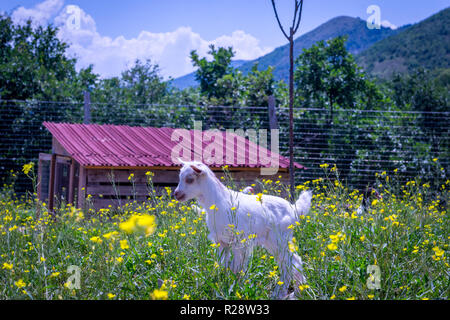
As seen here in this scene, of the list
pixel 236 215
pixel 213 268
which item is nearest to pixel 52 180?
pixel 236 215

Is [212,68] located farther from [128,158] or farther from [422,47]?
[422,47]

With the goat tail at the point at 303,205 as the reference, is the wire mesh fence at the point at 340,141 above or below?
above

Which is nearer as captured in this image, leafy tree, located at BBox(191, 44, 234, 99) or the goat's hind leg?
the goat's hind leg

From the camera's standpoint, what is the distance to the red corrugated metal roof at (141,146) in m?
7.95

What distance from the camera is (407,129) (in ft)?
35.5

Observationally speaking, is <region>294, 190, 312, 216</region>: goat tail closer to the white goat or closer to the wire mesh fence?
the white goat

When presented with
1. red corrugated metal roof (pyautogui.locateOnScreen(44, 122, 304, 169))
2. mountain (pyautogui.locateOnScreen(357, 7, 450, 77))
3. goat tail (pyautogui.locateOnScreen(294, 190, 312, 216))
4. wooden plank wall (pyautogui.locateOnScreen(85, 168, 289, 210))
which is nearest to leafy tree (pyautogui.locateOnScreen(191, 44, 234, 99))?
red corrugated metal roof (pyautogui.locateOnScreen(44, 122, 304, 169))

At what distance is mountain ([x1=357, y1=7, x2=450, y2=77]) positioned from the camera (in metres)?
33.7

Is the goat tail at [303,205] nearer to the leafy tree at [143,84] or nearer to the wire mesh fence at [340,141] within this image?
the wire mesh fence at [340,141]

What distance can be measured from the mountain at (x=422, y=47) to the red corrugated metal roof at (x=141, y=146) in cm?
2443

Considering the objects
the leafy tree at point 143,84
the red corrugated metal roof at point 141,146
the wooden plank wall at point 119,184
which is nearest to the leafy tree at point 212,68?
the leafy tree at point 143,84

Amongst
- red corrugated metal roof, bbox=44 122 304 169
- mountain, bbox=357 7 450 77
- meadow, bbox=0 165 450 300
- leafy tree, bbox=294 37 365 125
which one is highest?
mountain, bbox=357 7 450 77

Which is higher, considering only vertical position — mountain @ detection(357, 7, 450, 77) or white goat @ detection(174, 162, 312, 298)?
mountain @ detection(357, 7, 450, 77)

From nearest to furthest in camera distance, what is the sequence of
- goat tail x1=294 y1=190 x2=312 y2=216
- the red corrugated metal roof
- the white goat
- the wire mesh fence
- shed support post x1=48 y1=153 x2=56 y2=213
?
the white goat
goat tail x1=294 y1=190 x2=312 y2=216
the red corrugated metal roof
shed support post x1=48 y1=153 x2=56 y2=213
the wire mesh fence
